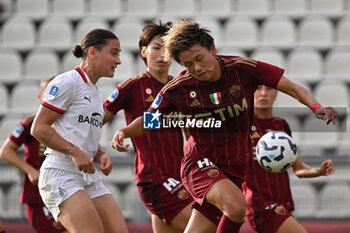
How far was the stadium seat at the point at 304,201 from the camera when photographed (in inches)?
381

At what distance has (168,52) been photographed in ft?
16.3

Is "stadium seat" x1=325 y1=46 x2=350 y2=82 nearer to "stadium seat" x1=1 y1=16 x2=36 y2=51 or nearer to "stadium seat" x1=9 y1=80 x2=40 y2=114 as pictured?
"stadium seat" x1=9 y1=80 x2=40 y2=114

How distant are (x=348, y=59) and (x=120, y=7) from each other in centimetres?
506

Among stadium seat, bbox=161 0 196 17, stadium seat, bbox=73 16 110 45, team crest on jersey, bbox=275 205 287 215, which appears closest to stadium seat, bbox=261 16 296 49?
stadium seat, bbox=161 0 196 17

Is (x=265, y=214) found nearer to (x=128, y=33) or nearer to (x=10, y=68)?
(x=128, y=33)

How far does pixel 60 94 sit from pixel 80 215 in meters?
0.91

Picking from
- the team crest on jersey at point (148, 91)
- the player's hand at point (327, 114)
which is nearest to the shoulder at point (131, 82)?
the team crest on jersey at point (148, 91)

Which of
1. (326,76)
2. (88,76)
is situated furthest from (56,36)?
(88,76)

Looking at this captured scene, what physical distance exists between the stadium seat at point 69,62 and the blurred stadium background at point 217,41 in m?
0.02

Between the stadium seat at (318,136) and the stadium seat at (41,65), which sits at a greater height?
the stadium seat at (41,65)

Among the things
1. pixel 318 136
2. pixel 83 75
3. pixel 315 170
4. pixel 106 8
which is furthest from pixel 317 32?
pixel 83 75

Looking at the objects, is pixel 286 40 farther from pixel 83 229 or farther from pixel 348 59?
pixel 83 229

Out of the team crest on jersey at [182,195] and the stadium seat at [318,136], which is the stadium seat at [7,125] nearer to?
the stadium seat at [318,136]

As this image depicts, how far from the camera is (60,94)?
4.74 metres
